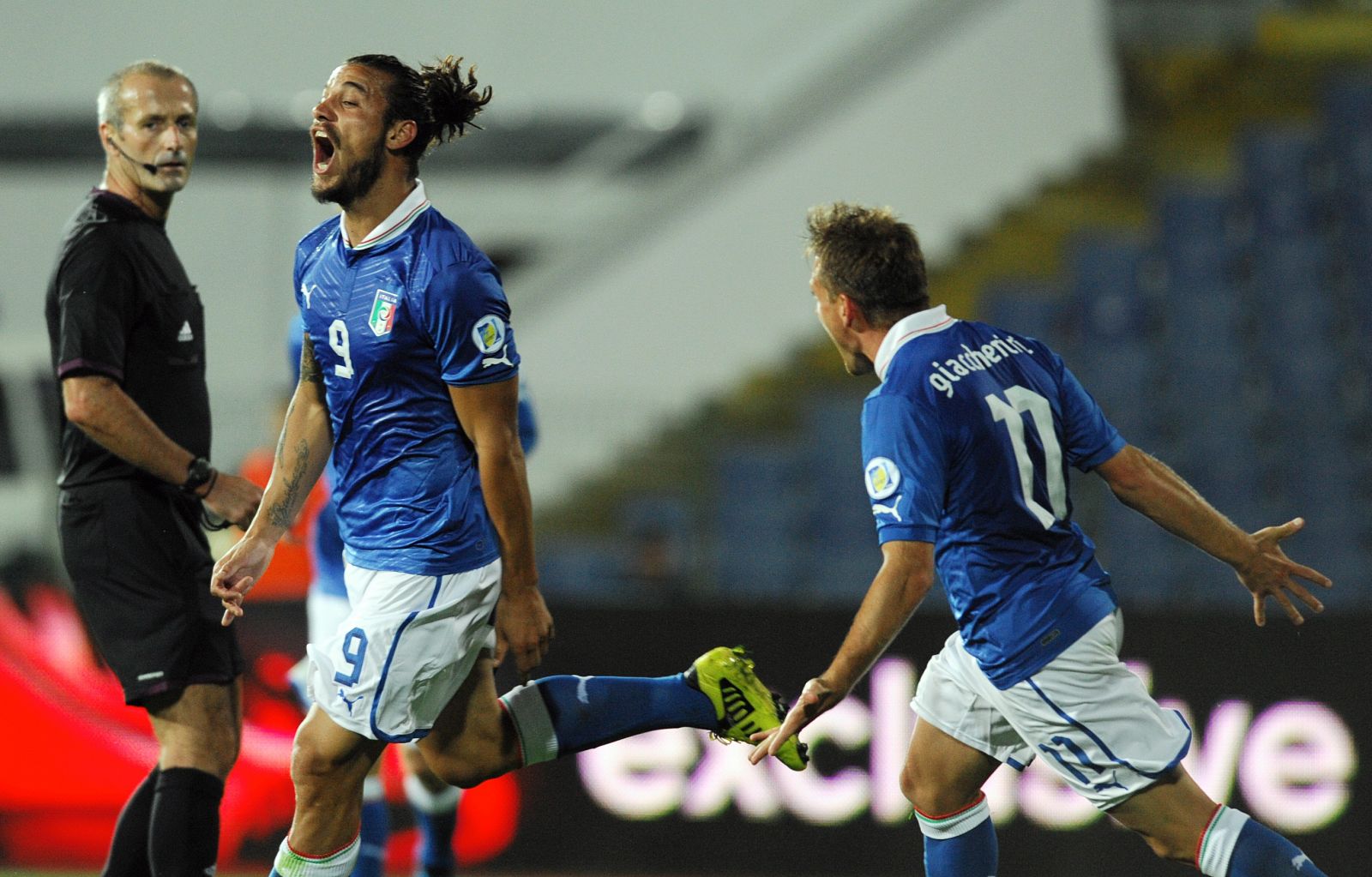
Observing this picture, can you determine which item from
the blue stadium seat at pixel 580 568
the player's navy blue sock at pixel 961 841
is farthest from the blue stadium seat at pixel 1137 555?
the player's navy blue sock at pixel 961 841

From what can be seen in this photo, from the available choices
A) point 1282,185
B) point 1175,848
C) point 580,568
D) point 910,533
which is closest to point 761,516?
point 580,568

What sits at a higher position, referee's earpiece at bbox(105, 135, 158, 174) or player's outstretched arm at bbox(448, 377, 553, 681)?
referee's earpiece at bbox(105, 135, 158, 174)

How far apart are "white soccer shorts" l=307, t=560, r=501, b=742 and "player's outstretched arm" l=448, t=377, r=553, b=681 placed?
0.10 m

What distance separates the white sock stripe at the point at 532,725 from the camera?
384 centimetres

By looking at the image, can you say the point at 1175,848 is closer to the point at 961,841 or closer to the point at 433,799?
the point at 961,841

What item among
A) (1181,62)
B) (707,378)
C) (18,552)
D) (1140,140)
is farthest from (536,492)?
(1181,62)

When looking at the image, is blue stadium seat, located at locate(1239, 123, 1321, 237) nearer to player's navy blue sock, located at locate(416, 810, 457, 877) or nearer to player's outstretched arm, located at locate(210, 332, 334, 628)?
player's navy blue sock, located at locate(416, 810, 457, 877)

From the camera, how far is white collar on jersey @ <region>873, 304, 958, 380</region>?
3732 millimetres

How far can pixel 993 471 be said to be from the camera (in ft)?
11.9

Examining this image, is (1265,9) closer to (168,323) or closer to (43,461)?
(43,461)

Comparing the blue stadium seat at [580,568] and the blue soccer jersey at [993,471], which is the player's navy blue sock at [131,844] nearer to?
the blue soccer jersey at [993,471]

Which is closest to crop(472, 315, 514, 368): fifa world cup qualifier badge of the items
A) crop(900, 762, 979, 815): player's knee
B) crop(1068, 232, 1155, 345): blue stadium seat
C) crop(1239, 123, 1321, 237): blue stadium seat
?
crop(900, 762, 979, 815): player's knee

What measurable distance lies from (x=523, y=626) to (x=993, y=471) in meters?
1.11

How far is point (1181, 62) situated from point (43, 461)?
8.59 metres
